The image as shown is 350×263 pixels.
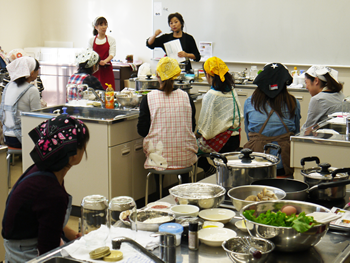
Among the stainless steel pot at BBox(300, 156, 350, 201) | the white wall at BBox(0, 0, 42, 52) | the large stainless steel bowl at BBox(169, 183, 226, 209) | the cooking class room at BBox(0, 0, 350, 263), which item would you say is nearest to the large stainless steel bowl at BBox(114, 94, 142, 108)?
the cooking class room at BBox(0, 0, 350, 263)

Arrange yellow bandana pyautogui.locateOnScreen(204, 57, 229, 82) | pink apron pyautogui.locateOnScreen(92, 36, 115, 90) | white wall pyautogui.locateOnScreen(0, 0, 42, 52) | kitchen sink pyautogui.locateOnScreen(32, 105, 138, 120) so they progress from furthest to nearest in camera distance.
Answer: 1. white wall pyautogui.locateOnScreen(0, 0, 42, 52)
2. pink apron pyautogui.locateOnScreen(92, 36, 115, 90)
3. kitchen sink pyautogui.locateOnScreen(32, 105, 138, 120)
4. yellow bandana pyautogui.locateOnScreen(204, 57, 229, 82)

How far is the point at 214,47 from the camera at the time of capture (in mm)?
6875

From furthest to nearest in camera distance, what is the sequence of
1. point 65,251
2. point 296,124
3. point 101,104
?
point 101,104, point 296,124, point 65,251

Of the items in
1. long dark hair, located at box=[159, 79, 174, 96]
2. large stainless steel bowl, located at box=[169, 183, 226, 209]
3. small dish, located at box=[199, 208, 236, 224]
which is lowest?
small dish, located at box=[199, 208, 236, 224]

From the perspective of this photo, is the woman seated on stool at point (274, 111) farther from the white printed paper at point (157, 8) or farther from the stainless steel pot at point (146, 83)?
the white printed paper at point (157, 8)

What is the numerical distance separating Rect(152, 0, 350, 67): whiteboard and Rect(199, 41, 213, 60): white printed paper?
2.6 inches

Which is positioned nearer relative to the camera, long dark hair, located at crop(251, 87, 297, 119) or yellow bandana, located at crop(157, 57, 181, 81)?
long dark hair, located at crop(251, 87, 297, 119)

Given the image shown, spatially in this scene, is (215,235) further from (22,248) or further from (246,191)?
(22,248)

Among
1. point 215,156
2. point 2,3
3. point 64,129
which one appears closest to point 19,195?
point 64,129

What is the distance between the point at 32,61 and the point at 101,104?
80 centimetres

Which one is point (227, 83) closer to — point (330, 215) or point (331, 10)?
point (330, 215)

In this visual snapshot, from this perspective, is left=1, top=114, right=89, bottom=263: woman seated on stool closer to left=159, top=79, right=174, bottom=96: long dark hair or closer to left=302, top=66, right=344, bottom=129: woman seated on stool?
left=159, top=79, right=174, bottom=96: long dark hair

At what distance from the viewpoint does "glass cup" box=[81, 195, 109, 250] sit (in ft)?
4.55

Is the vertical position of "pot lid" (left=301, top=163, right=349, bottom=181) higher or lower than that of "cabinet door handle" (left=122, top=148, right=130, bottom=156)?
higher
